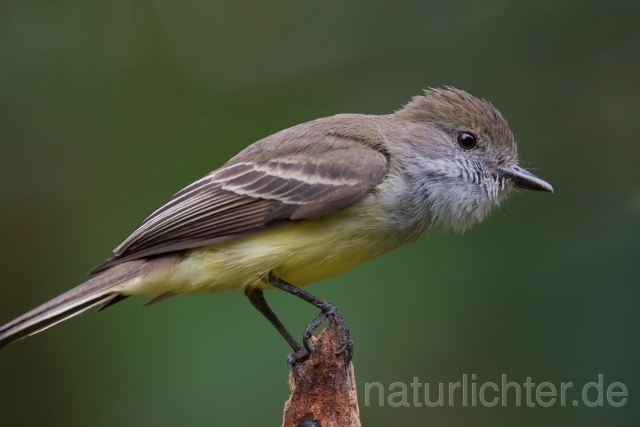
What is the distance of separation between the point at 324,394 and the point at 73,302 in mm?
1222

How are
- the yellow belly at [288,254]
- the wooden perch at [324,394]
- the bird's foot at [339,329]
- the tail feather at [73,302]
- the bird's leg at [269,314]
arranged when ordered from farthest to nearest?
the bird's leg at [269,314] → the yellow belly at [288,254] → the tail feather at [73,302] → the bird's foot at [339,329] → the wooden perch at [324,394]

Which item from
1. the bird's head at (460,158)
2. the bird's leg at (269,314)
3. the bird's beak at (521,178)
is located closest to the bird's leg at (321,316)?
the bird's leg at (269,314)

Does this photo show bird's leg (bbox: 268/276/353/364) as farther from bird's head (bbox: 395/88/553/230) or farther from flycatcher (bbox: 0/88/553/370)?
bird's head (bbox: 395/88/553/230)

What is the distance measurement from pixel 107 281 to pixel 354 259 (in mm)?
1114

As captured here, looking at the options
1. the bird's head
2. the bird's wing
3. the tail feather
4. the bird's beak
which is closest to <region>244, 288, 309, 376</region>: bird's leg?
the bird's wing

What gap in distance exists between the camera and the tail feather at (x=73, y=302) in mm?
3438

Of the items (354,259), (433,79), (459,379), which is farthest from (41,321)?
(433,79)

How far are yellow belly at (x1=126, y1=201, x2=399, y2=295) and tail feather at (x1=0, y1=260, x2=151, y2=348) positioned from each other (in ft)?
0.31

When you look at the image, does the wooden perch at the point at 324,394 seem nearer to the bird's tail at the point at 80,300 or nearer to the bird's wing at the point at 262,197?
the bird's wing at the point at 262,197

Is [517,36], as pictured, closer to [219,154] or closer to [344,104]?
[344,104]

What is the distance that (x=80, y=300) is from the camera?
11.9 ft

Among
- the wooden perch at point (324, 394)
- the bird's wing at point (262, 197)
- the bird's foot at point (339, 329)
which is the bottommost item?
the wooden perch at point (324, 394)

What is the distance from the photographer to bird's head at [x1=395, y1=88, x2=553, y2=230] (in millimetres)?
3893

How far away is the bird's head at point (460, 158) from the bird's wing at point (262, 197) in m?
0.27
